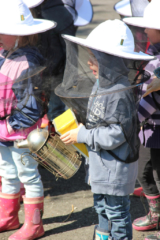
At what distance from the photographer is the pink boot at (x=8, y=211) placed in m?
2.87

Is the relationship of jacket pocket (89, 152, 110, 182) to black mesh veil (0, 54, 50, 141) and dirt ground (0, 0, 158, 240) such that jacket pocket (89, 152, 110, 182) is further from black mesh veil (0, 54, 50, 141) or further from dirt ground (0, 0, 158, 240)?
dirt ground (0, 0, 158, 240)

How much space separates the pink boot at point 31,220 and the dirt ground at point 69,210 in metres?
0.14

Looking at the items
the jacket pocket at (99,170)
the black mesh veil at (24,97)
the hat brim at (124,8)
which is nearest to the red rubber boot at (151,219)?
the jacket pocket at (99,170)

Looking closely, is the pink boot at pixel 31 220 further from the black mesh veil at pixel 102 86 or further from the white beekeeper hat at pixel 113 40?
the white beekeeper hat at pixel 113 40

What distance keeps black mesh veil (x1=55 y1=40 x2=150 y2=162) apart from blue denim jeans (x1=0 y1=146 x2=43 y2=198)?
0.81m

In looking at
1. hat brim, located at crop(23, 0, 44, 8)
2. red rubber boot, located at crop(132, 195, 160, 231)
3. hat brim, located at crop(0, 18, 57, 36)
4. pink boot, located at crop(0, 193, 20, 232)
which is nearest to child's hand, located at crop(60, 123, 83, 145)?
hat brim, located at crop(0, 18, 57, 36)

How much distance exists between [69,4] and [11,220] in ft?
8.18

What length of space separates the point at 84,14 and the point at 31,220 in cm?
276

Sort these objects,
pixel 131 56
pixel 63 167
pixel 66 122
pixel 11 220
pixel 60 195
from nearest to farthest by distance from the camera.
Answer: pixel 131 56 < pixel 66 122 < pixel 63 167 < pixel 11 220 < pixel 60 195

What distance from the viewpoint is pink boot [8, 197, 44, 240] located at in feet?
9.21

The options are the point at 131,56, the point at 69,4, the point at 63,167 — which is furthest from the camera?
the point at 69,4

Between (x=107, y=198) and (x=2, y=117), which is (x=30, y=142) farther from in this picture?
(x=107, y=198)

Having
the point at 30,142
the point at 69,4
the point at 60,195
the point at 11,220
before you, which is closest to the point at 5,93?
the point at 30,142

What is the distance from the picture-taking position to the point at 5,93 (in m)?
2.38
